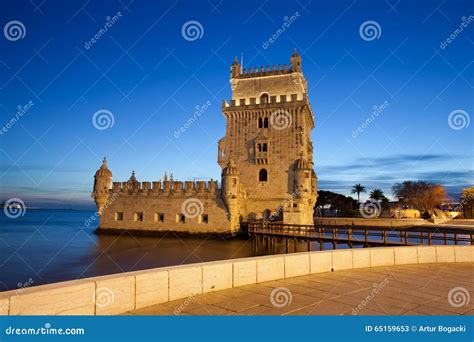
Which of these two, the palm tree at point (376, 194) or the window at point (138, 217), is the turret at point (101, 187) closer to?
the window at point (138, 217)

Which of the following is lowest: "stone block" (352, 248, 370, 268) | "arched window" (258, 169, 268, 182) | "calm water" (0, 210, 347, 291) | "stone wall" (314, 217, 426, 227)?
"calm water" (0, 210, 347, 291)

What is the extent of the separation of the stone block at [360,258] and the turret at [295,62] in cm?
2937

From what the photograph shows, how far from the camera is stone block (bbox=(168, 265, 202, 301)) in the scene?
560 centimetres

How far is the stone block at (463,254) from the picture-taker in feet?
34.3

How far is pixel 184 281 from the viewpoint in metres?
5.76

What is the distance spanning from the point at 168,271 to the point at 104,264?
19.1m

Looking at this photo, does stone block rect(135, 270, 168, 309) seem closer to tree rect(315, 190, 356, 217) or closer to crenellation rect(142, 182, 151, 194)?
crenellation rect(142, 182, 151, 194)

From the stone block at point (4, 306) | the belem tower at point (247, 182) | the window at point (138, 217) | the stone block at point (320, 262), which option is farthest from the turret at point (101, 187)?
the stone block at point (4, 306)

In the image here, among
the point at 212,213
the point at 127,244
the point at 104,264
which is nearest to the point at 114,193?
the point at 127,244

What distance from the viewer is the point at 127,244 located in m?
30.0

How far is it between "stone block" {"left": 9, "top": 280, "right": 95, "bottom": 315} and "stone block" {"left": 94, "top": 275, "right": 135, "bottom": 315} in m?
0.10

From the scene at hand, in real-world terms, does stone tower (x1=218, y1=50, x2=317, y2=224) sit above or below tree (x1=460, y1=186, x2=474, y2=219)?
above

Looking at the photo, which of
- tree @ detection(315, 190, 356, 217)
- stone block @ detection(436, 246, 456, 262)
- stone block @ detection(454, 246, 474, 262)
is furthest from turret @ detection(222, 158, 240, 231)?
tree @ detection(315, 190, 356, 217)

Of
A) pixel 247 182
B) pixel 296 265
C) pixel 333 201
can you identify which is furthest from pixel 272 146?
pixel 333 201
